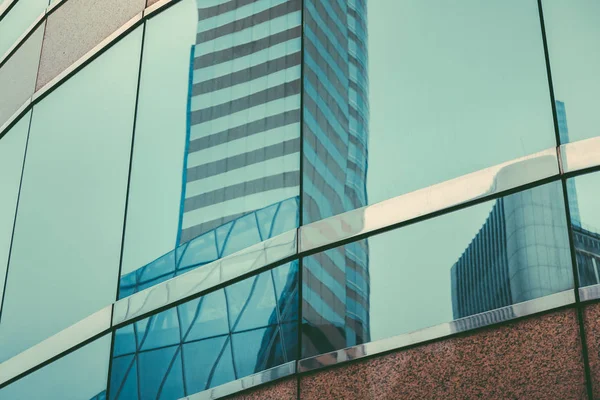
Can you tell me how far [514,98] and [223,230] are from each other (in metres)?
3.04

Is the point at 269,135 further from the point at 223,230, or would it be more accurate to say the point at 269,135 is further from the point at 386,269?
the point at 386,269

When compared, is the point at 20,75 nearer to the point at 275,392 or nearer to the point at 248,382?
the point at 248,382

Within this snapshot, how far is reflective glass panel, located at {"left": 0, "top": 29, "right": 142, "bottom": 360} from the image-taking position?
10.8 m

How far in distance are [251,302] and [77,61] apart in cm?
559

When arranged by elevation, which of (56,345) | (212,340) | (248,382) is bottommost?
(248,382)

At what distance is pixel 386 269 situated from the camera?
8070mm

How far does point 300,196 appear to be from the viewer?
8.84 metres

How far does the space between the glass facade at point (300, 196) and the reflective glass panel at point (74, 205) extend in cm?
4

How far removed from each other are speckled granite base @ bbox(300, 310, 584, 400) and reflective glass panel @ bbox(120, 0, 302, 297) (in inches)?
68.5

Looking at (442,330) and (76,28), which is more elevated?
(76,28)

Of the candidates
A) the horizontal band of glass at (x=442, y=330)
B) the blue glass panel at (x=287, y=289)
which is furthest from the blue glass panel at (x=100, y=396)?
the horizontal band of glass at (x=442, y=330)

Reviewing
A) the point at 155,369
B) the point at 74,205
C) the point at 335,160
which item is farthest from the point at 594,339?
the point at 74,205

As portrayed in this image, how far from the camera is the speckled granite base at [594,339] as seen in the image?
6.69 m

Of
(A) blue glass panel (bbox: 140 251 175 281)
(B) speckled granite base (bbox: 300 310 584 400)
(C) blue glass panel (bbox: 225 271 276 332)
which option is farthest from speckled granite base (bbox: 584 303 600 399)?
(A) blue glass panel (bbox: 140 251 175 281)
